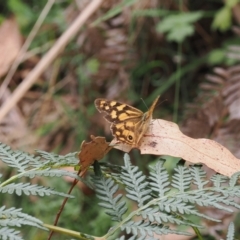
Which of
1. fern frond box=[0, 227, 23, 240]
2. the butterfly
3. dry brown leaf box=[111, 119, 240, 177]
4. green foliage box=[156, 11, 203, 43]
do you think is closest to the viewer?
fern frond box=[0, 227, 23, 240]

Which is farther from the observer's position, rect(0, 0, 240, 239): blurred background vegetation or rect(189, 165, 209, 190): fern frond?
rect(0, 0, 240, 239): blurred background vegetation

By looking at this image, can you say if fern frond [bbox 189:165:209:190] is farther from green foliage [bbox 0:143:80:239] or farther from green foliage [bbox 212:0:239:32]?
green foliage [bbox 212:0:239:32]

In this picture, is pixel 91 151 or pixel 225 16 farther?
pixel 225 16

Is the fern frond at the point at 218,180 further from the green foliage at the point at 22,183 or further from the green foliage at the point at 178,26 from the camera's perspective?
the green foliage at the point at 178,26

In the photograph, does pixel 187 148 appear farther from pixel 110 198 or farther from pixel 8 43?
pixel 8 43

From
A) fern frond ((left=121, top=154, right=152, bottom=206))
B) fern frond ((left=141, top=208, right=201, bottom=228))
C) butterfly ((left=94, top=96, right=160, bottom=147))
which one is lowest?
fern frond ((left=141, top=208, right=201, bottom=228))

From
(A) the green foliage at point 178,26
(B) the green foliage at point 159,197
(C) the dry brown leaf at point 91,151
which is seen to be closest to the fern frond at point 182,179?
(B) the green foliage at point 159,197

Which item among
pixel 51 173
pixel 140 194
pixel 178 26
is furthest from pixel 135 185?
pixel 178 26

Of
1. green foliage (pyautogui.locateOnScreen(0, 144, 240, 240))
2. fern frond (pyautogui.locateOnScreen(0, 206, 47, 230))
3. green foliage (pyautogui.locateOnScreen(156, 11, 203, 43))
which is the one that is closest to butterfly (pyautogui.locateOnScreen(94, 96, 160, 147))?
green foliage (pyautogui.locateOnScreen(0, 144, 240, 240))

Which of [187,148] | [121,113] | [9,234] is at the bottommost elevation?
[9,234]
